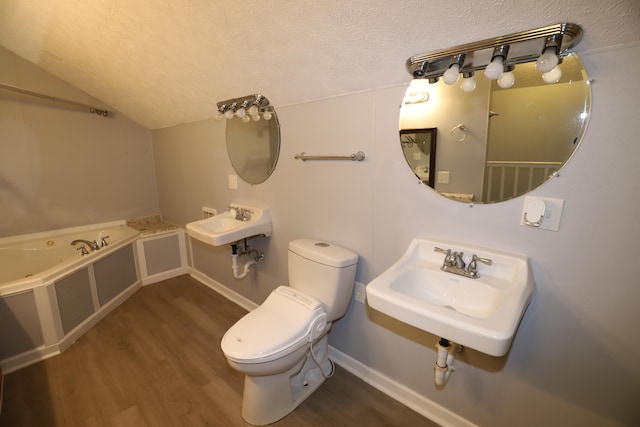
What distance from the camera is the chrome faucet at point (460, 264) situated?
1.15m

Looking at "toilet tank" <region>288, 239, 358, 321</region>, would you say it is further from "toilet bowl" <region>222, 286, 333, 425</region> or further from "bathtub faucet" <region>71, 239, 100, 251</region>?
"bathtub faucet" <region>71, 239, 100, 251</region>

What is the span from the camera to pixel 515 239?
1.11 meters

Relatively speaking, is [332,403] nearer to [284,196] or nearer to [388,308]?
[388,308]

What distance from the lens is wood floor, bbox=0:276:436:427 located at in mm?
1458

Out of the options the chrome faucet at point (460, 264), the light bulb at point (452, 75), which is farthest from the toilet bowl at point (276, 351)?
the light bulb at point (452, 75)

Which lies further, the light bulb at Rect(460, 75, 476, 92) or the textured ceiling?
the light bulb at Rect(460, 75, 476, 92)

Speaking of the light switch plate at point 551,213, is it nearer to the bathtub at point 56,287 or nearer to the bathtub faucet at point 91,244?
the bathtub at point 56,287

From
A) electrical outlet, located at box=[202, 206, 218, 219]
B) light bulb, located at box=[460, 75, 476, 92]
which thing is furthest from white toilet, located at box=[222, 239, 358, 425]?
electrical outlet, located at box=[202, 206, 218, 219]

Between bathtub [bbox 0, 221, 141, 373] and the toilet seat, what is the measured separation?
1.43 meters

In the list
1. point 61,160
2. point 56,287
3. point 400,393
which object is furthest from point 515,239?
point 61,160

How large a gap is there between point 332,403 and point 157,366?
1.15 metres

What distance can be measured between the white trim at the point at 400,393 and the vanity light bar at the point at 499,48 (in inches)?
61.8

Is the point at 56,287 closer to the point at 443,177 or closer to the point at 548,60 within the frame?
the point at 443,177

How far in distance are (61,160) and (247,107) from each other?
87.9 inches
